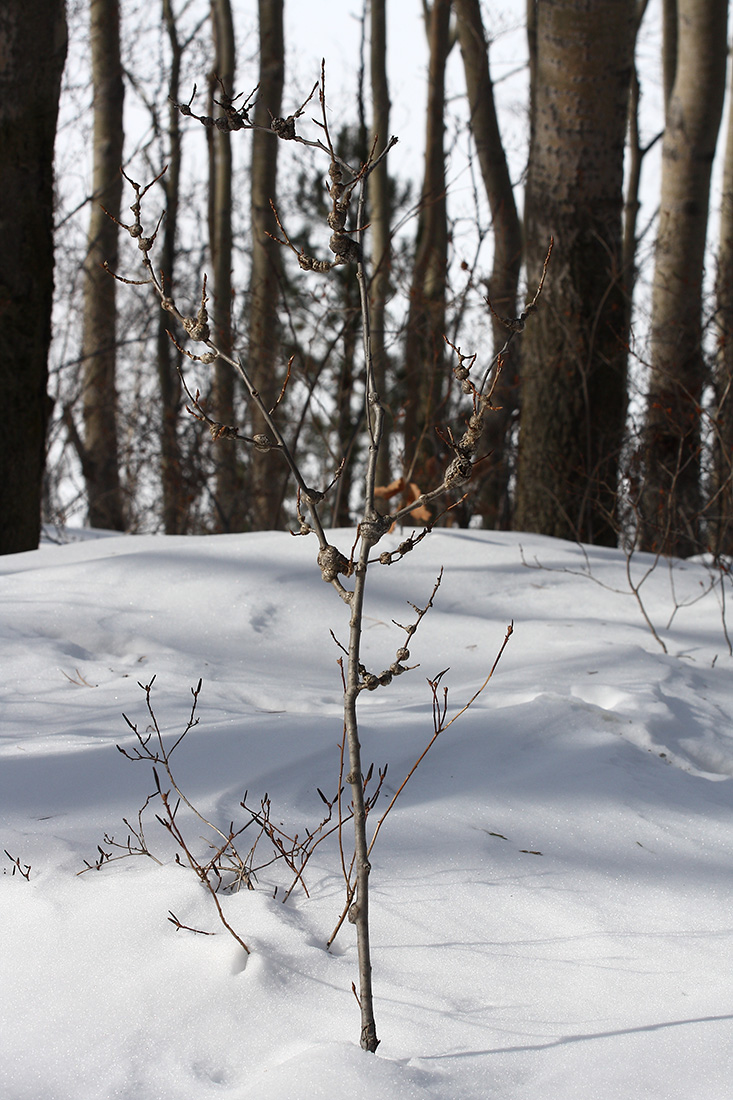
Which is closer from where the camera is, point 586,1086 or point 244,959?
point 586,1086

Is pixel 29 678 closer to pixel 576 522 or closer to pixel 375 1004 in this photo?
pixel 375 1004

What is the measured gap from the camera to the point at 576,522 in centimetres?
500

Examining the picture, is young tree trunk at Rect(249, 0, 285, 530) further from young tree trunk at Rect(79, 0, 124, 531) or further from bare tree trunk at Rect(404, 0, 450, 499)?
young tree trunk at Rect(79, 0, 124, 531)

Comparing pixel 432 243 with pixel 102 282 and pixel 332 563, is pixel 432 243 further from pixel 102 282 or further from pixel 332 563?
pixel 332 563

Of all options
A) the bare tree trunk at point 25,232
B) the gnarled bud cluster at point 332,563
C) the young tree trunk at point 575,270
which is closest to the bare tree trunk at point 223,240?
the young tree trunk at point 575,270

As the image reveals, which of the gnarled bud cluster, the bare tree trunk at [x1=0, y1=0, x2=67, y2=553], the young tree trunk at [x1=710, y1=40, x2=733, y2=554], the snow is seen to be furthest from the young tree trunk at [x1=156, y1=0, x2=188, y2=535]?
the gnarled bud cluster

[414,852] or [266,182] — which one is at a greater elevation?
[266,182]

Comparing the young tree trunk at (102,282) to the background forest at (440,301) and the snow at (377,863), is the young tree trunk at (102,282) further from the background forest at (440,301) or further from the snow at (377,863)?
the snow at (377,863)

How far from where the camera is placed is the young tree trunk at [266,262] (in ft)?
21.8

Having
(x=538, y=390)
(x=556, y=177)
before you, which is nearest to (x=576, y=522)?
(x=538, y=390)

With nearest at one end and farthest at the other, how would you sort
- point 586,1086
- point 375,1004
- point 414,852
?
point 586,1086 < point 375,1004 < point 414,852

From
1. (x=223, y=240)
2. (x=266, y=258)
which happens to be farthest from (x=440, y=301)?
(x=223, y=240)

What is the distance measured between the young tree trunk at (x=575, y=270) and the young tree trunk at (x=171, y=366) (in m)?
3.41

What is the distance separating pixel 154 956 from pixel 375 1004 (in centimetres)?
32
